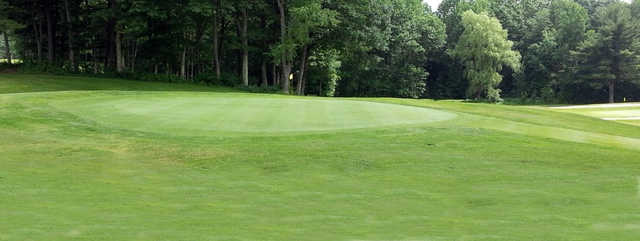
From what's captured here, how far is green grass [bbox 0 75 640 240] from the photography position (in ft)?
24.0

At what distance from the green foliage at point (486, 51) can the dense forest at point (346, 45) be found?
0.58ft

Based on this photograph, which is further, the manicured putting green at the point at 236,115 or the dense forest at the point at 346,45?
the dense forest at the point at 346,45

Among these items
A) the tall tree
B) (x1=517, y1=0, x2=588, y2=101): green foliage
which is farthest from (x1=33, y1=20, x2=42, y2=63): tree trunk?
the tall tree

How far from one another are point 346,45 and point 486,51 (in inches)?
1264

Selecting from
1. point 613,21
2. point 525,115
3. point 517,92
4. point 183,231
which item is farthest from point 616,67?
point 183,231

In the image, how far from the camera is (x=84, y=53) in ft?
206

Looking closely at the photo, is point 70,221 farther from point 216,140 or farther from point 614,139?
point 614,139

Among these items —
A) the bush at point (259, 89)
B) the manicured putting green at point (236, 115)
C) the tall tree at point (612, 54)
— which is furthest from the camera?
the tall tree at point (612, 54)

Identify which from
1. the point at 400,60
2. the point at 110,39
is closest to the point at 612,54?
the point at 400,60

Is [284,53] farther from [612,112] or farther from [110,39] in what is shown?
[612,112]

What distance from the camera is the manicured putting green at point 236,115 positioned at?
52.5 ft

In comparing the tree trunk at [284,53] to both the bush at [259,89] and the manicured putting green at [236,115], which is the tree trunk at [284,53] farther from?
the manicured putting green at [236,115]

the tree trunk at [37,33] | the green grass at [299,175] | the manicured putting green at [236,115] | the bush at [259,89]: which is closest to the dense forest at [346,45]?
the tree trunk at [37,33]

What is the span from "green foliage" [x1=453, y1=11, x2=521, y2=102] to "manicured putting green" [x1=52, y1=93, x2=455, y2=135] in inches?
2350
